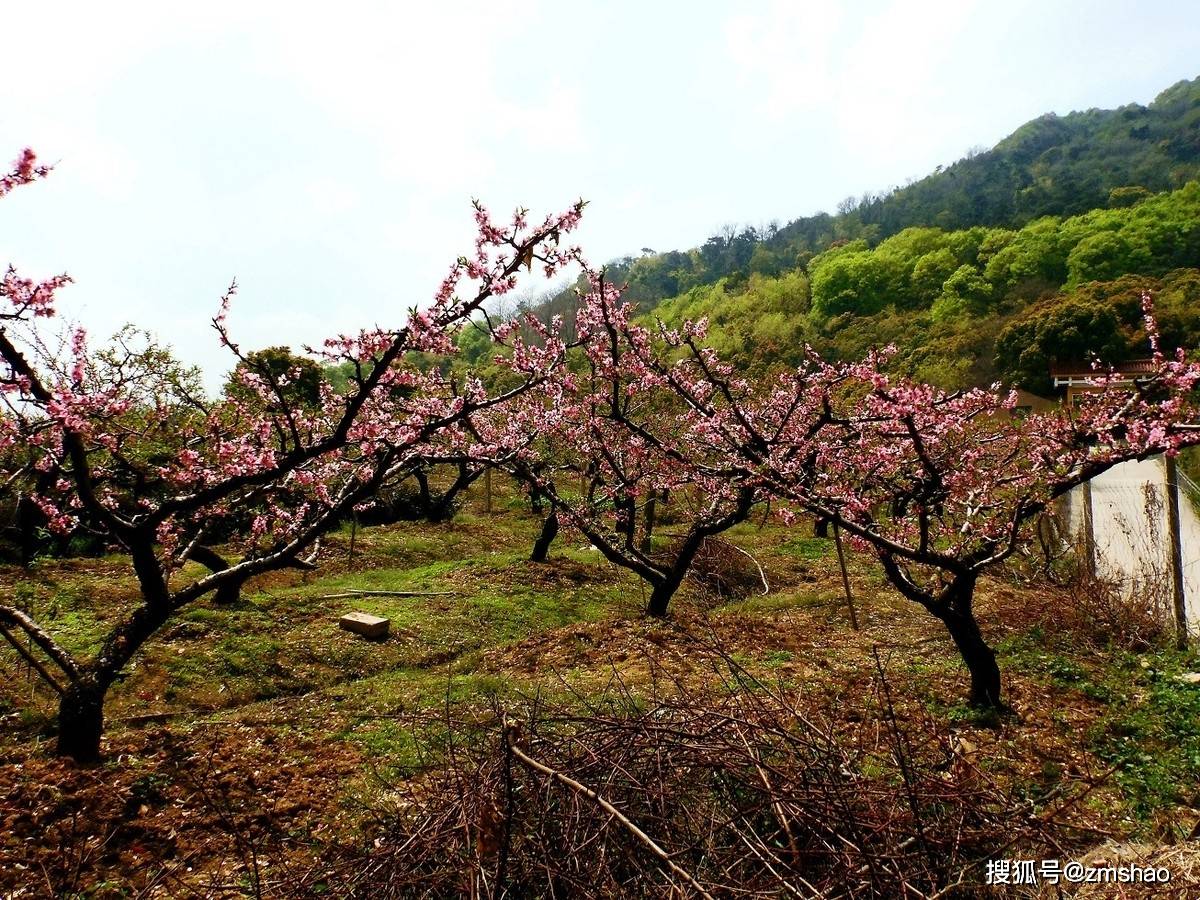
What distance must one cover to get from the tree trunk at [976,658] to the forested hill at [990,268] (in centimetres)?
1590

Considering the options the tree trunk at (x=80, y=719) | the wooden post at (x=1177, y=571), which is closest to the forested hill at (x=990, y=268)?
the wooden post at (x=1177, y=571)

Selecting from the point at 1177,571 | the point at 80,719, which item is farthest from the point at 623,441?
the point at 80,719

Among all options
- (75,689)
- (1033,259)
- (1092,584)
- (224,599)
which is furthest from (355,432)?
(1033,259)

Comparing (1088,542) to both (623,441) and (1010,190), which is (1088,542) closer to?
(623,441)

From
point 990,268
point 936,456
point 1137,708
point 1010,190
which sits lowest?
point 1137,708

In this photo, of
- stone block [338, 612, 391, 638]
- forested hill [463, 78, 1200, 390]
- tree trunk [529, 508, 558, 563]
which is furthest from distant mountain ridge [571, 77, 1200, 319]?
stone block [338, 612, 391, 638]

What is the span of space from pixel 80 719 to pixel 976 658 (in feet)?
25.3

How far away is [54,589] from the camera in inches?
394

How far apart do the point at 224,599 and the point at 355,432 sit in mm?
5581

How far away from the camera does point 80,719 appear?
15.6ft

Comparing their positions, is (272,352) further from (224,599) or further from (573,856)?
(573,856)

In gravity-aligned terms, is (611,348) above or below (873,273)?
below

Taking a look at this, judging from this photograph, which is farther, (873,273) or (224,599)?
(873,273)

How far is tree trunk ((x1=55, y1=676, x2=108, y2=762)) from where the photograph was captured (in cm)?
473
